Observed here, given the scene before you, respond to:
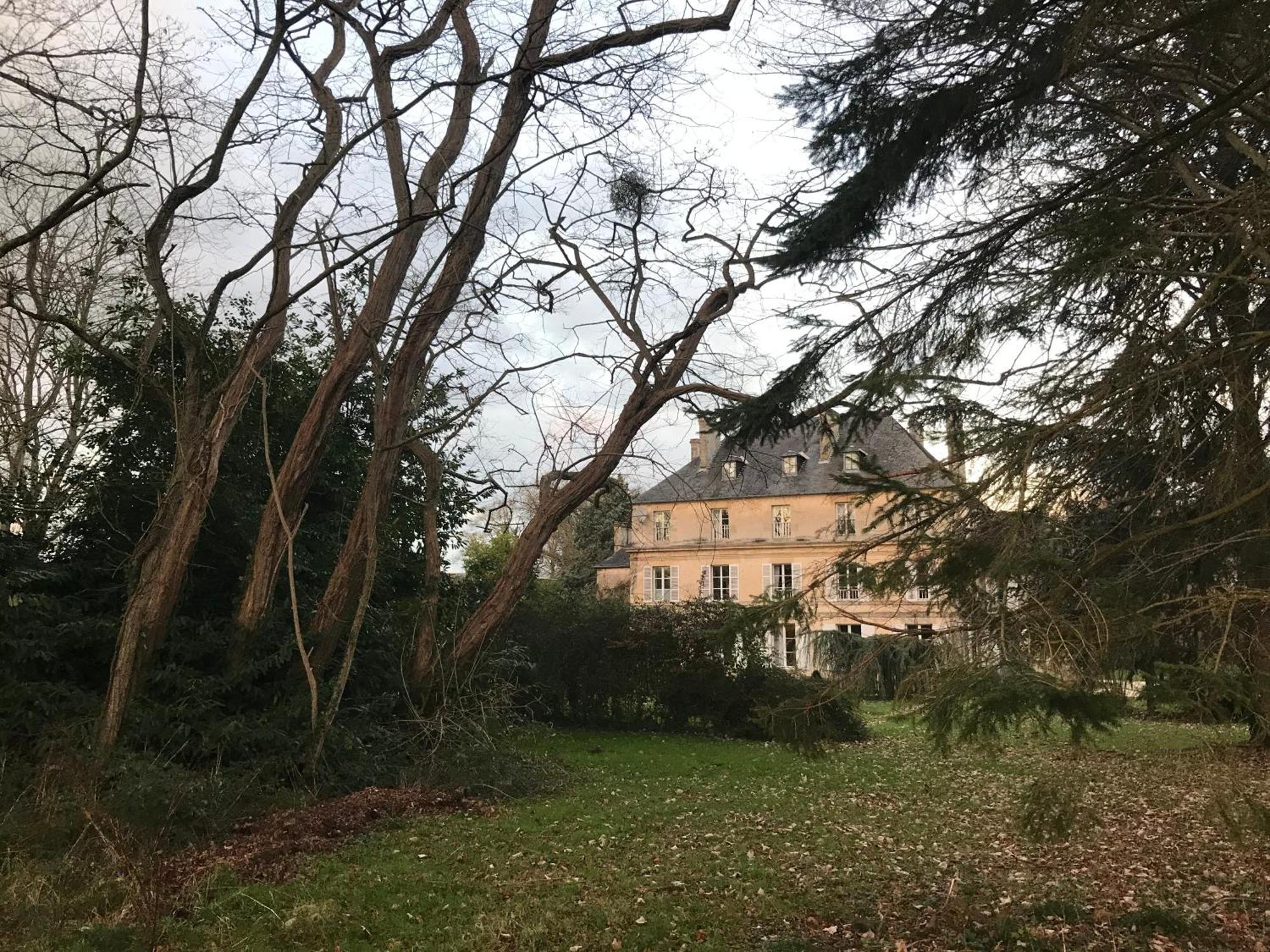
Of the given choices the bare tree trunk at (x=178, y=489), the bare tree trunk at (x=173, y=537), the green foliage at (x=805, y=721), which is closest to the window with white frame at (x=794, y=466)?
the bare tree trunk at (x=178, y=489)

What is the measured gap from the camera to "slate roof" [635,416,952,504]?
4801mm

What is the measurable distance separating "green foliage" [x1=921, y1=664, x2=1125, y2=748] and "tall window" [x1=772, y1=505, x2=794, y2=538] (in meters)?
29.7

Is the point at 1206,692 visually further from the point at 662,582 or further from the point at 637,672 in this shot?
the point at 662,582

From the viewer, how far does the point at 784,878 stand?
614 centimetres

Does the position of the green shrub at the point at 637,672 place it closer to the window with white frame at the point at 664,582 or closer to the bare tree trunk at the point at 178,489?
the bare tree trunk at the point at 178,489

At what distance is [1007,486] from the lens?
4.21 metres

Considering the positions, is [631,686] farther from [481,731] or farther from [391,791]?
[391,791]

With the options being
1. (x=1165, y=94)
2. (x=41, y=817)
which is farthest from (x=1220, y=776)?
(x=41, y=817)

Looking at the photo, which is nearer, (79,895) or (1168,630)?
(1168,630)

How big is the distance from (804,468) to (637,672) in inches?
723

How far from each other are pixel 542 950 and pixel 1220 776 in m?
3.35

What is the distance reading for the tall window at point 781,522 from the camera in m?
33.4

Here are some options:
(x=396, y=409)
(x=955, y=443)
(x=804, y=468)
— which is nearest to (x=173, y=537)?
(x=396, y=409)

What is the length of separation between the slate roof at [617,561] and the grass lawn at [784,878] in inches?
1042
